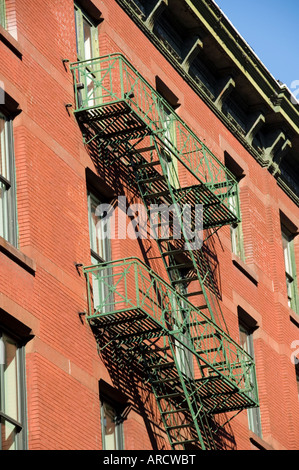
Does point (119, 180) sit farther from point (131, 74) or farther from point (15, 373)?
point (15, 373)

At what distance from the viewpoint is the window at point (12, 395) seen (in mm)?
22281

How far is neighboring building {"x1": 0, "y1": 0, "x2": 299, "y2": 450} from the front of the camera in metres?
24.2

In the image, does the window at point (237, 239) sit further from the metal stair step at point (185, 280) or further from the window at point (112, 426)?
the window at point (112, 426)

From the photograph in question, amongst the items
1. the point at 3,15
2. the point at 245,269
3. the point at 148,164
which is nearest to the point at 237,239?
the point at 245,269

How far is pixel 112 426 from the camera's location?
1023 inches

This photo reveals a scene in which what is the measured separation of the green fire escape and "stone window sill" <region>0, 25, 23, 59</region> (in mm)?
1973

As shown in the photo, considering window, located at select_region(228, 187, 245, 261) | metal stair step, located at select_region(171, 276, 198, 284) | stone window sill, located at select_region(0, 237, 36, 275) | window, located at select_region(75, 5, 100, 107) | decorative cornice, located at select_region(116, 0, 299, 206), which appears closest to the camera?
stone window sill, located at select_region(0, 237, 36, 275)

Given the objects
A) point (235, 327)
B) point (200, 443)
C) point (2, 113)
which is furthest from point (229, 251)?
point (2, 113)

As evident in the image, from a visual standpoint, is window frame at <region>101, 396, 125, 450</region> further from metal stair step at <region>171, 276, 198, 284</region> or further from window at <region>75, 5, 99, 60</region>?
window at <region>75, 5, 99, 60</region>

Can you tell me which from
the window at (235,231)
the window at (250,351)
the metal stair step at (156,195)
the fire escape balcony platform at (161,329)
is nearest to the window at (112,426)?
the fire escape balcony platform at (161,329)

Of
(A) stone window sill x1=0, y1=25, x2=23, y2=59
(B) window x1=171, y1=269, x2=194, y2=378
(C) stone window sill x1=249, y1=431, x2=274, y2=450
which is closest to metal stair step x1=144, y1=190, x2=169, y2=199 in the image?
(B) window x1=171, y1=269, x2=194, y2=378

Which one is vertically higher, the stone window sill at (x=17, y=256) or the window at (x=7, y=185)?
the window at (x=7, y=185)

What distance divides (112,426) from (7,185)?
4968mm

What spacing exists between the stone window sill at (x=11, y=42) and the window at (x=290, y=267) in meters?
15.1
